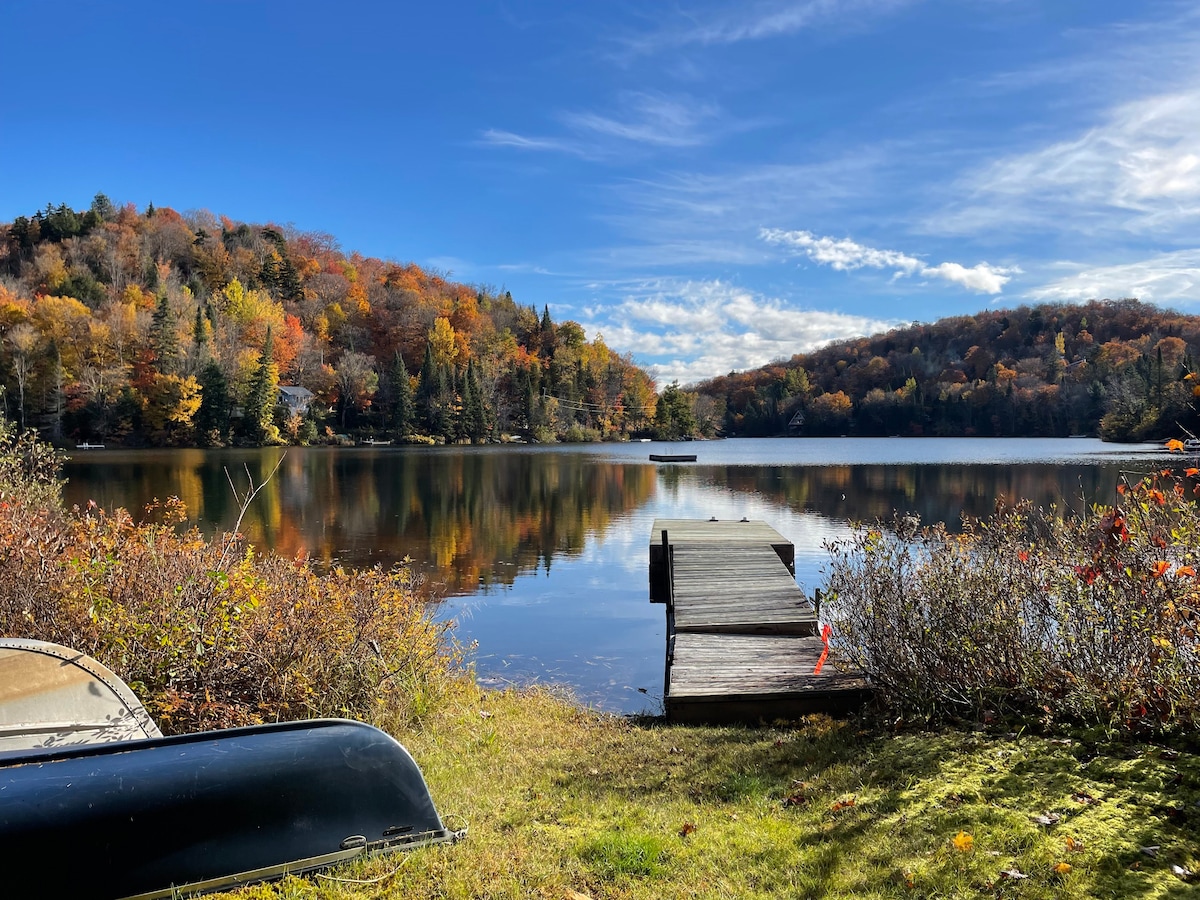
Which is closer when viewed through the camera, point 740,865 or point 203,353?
point 740,865

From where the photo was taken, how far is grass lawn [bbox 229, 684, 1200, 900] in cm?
344

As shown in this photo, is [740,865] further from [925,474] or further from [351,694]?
[925,474]

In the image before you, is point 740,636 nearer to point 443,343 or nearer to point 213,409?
point 213,409

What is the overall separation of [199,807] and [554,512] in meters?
23.1

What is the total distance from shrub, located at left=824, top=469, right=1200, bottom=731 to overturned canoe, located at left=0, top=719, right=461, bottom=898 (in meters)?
3.85

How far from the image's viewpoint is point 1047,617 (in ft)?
18.0

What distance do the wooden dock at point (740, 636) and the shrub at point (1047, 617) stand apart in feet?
2.18

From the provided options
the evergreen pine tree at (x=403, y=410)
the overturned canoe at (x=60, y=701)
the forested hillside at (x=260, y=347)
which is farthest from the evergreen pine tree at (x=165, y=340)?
the overturned canoe at (x=60, y=701)

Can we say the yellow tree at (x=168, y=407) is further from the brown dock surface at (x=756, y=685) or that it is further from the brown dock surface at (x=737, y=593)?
the brown dock surface at (x=756, y=685)

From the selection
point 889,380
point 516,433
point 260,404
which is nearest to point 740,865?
point 260,404

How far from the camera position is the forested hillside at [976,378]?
10719 cm

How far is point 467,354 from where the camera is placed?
336 feet

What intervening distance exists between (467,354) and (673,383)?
30.6 meters

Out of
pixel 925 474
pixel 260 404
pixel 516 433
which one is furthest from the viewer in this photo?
pixel 516 433
